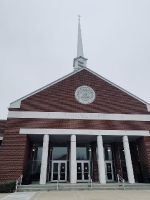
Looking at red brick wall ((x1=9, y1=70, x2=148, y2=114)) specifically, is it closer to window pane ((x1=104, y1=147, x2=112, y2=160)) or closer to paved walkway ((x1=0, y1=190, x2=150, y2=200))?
window pane ((x1=104, y1=147, x2=112, y2=160))

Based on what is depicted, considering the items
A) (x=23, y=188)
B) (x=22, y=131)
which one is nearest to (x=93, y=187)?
(x=23, y=188)

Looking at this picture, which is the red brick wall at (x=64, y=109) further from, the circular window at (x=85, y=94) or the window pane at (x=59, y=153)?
the window pane at (x=59, y=153)

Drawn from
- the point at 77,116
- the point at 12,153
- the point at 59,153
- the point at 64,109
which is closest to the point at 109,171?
the point at 59,153

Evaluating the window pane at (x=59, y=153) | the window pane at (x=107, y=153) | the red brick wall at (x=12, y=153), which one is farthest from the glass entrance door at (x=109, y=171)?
the red brick wall at (x=12, y=153)

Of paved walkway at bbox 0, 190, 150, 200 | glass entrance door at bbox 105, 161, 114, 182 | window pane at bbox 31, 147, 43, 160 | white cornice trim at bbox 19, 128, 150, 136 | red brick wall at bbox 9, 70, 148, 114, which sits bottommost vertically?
paved walkway at bbox 0, 190, 150, 200

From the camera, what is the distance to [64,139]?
61.3 ft

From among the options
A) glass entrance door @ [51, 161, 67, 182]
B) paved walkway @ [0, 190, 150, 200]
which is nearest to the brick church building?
glass entrance door @ [51, 161, 67, 182]

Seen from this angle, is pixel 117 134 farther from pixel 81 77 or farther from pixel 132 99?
pixel 81 77

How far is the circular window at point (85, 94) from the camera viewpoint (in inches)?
729

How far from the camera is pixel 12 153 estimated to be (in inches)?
596

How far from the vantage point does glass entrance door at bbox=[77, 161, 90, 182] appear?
58.8 ft

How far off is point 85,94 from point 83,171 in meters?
8.92

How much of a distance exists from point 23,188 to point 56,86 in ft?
35.9

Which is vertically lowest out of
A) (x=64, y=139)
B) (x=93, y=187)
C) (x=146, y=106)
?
(x=93, y=187)
